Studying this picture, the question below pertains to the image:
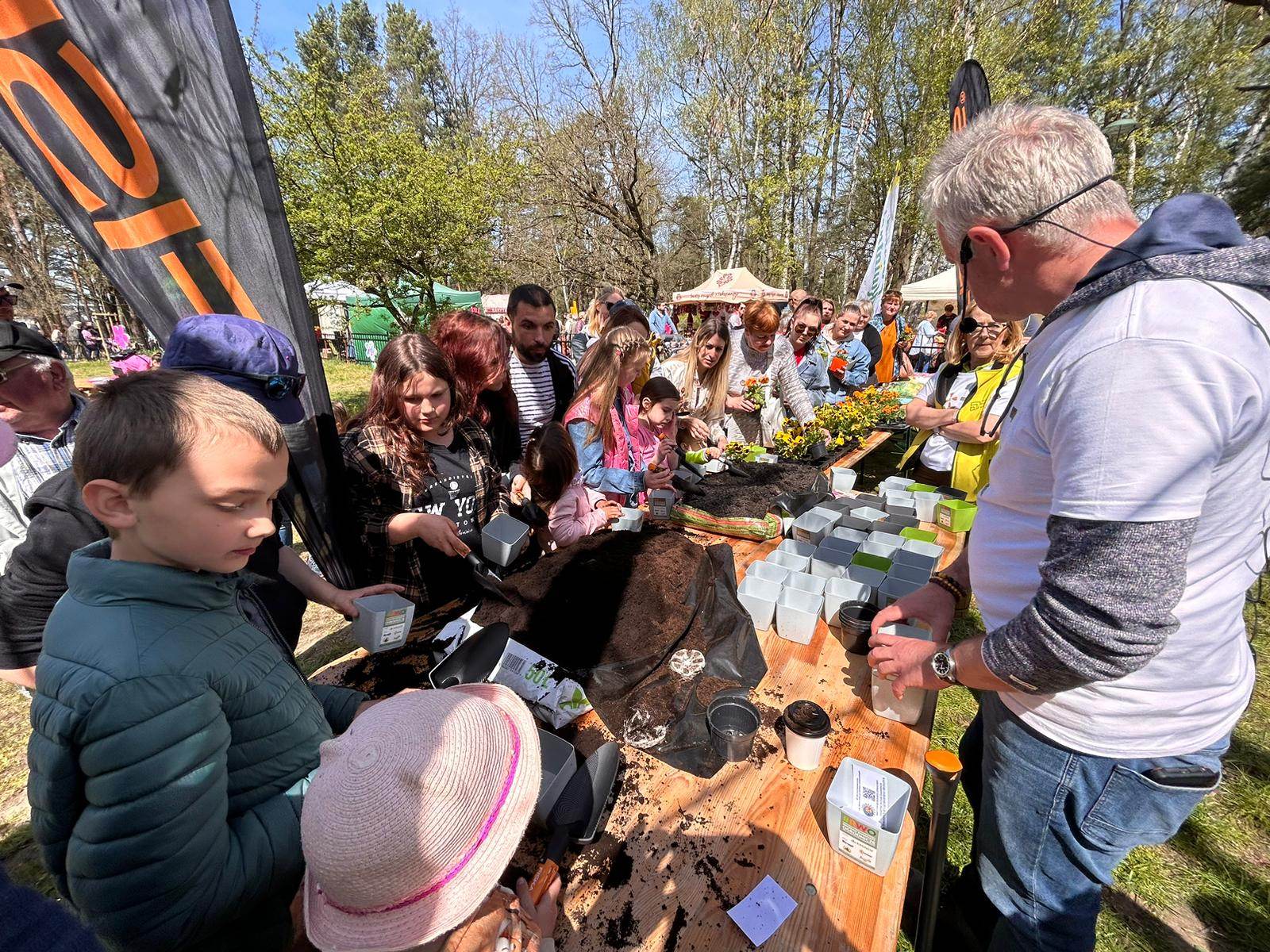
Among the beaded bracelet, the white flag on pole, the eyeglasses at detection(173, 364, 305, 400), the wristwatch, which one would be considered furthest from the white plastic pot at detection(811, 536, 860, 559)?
the white flag on pole

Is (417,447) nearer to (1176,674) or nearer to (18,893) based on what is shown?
(18,893)

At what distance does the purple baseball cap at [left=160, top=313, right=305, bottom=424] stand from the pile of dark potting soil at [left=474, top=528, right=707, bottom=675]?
1.11m

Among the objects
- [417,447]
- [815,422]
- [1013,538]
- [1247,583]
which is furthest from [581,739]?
[815,422]

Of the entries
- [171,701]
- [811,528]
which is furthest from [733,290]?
[171,701]

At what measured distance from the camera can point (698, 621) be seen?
2059 mm

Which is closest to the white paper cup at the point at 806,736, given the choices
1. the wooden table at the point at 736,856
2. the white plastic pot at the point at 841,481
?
the wooden table at the point at 736,856

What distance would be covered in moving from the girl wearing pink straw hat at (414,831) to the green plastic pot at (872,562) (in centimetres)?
199

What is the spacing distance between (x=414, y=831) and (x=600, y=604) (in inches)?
50.3

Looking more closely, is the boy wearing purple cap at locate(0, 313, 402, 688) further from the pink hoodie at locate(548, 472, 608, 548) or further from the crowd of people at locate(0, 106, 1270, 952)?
the pink hoodie at locate(548, 472, 608, 548)

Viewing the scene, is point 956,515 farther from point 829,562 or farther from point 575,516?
point 575,516

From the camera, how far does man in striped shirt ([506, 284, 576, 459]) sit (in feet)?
12.1

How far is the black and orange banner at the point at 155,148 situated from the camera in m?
1.52

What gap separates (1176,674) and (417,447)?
8.33 feet

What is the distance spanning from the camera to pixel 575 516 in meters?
2.88
